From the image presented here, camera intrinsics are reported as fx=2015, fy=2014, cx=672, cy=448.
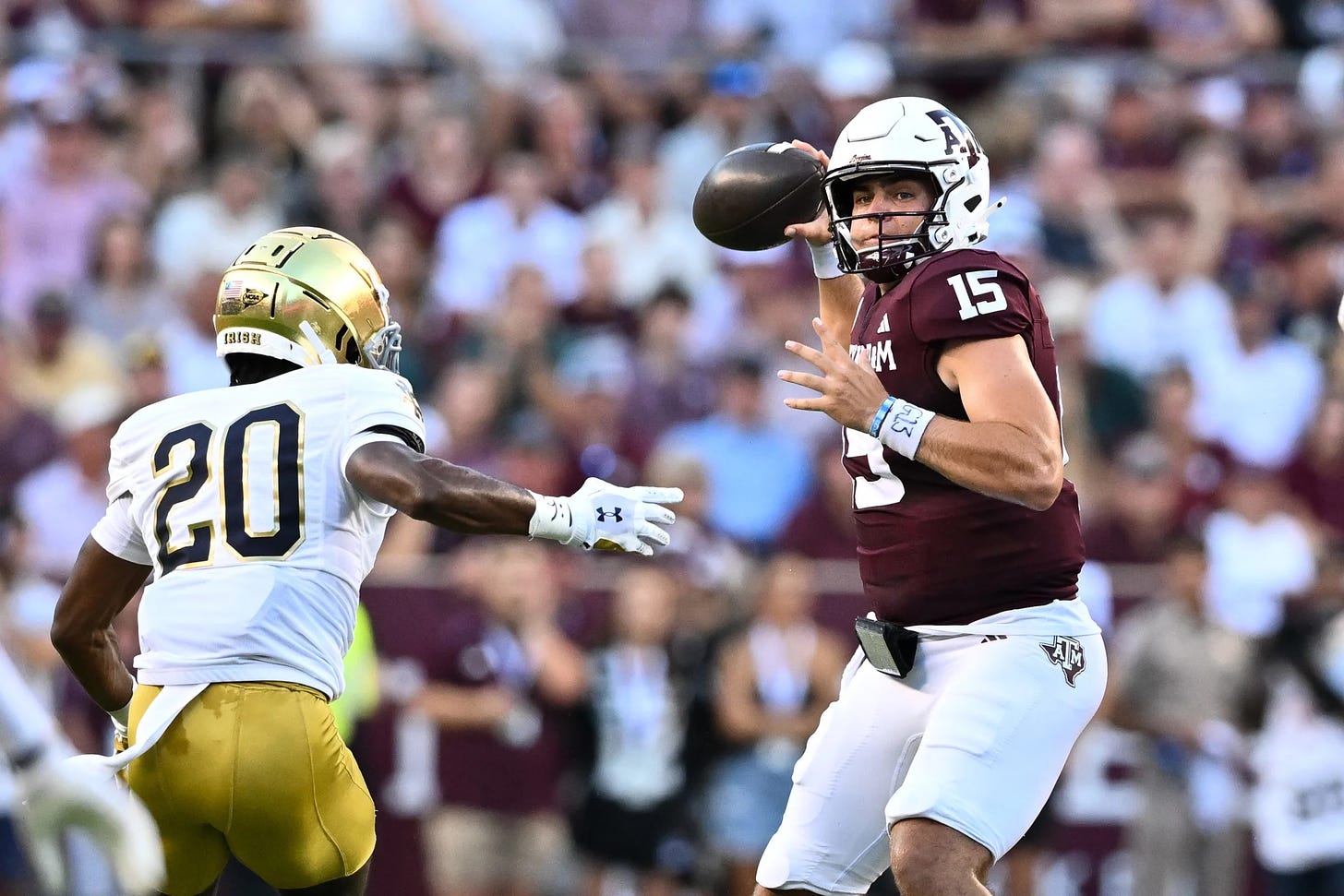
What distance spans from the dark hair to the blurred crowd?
3.66m

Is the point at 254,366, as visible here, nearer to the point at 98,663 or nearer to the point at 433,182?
the point at 98,663

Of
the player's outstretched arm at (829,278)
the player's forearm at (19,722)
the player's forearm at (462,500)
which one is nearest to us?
the player's forearm at (19,722)

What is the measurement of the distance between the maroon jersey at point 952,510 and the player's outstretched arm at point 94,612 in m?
1.83

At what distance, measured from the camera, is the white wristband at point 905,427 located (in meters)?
4.60

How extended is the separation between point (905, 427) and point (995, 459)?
0.23 meters

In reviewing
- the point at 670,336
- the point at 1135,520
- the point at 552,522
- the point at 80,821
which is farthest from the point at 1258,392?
the point at 80,821

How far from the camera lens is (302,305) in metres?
4.71

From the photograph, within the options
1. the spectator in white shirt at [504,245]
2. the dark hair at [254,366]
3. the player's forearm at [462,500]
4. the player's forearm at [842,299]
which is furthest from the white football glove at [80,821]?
the spectator in white shirt at [504,245]

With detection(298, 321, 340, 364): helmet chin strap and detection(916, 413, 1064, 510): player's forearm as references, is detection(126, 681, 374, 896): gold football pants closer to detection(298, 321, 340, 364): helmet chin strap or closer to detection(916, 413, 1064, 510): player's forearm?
detection(298, 321, 340, 364): helmet chin strap

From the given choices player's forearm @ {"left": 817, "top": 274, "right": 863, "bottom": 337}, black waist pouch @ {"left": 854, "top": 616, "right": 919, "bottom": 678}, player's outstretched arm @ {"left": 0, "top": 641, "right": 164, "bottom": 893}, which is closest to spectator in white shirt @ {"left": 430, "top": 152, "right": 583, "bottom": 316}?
player's forearm @ {"left": 817, "top": 274, "right": 863, "bottom": 337}

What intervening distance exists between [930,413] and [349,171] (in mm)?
6441

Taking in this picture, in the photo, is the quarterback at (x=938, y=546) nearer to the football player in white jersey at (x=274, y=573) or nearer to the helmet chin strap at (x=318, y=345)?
the football player in white jersey at (x=274, y=573)

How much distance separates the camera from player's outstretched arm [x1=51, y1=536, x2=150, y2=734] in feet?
15.7

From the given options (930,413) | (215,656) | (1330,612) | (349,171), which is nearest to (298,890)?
(215,656)
